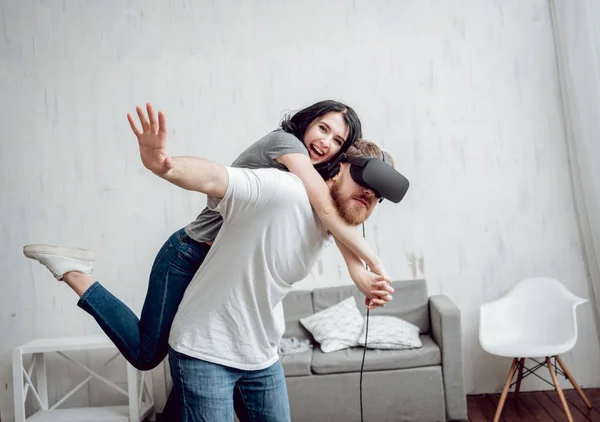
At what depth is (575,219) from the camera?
393 centimetres

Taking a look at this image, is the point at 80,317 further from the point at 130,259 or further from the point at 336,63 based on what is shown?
the point at 336,63

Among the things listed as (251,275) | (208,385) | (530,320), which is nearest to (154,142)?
(251,275)

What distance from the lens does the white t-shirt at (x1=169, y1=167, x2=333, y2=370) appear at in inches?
Answer: 53.3

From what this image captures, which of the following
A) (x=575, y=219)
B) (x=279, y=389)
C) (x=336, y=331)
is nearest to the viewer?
(x=279, y=389)

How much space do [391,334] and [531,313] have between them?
3.05ft

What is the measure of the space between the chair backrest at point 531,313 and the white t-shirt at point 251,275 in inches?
88.7

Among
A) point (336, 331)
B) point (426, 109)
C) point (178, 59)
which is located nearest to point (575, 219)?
point (426, 109)

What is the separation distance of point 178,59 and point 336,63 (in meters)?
1.07

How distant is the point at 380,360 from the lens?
10.9 feet

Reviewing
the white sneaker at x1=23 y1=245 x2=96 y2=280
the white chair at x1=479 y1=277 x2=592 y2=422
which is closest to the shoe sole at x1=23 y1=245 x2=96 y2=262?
the white sneaker at x1=23 y1=245 x2=96 y2=280

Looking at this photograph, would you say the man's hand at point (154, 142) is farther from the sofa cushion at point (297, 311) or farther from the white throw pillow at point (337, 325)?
the sofa cushion at point (297, 311)

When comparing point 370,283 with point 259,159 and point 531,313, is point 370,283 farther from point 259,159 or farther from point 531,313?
point 531,313

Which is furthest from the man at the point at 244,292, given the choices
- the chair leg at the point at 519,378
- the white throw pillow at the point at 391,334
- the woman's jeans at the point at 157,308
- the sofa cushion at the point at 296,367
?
the chair leg at the point at 519,378

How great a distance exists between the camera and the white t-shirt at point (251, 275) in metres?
1.35
